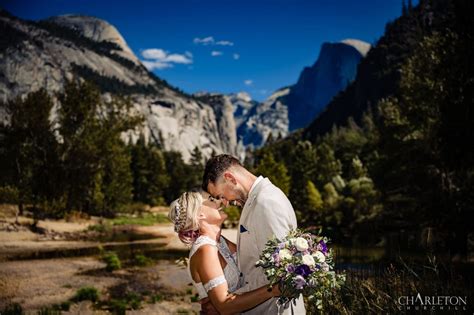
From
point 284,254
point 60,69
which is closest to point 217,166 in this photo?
point 284,254

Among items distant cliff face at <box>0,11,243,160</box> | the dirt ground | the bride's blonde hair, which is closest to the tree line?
the bride's blonde hair

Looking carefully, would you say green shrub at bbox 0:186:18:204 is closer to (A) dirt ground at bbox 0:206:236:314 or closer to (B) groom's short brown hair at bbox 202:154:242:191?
(A) dirt ground at bbox 0:206:236:314

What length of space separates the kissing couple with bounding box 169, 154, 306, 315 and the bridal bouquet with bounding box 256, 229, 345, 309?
6.4 inches

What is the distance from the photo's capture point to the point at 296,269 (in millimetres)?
3318

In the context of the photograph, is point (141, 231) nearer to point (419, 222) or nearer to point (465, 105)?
point (419, 222)

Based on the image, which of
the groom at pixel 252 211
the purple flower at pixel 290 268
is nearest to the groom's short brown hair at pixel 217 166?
the groom at pixel 252 211

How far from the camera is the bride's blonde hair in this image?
3.93 m

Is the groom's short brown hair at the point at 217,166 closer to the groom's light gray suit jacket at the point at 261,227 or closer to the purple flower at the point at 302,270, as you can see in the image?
the groom's light gray suit jacket at the point at 261,227

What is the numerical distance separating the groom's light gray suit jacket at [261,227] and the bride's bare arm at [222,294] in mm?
297

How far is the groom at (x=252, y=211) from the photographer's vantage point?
366 cm

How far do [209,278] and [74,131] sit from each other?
3587 cm

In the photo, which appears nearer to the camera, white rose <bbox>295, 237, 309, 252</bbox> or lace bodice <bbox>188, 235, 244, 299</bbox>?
white rose <bbox>295, 237, 309, 252</bbox>

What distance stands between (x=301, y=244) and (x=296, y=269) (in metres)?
0.21

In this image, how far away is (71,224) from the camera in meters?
38.5
